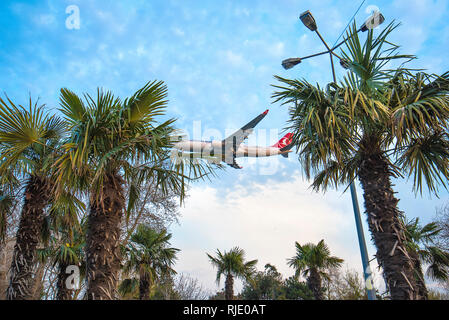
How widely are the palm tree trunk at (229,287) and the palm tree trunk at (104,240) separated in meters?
12.7

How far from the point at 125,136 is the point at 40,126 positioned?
2.46 m

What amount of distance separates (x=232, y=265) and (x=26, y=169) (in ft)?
41.0

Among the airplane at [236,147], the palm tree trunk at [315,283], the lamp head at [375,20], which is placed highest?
the airplane at [236,147]

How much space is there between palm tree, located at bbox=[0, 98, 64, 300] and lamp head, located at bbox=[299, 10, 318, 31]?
629 cm

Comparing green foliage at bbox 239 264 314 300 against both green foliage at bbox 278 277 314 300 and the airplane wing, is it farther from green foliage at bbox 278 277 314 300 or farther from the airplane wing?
the airplane wing

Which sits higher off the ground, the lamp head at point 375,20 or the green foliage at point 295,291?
the lamp head at point 375,20

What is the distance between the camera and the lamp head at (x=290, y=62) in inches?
321

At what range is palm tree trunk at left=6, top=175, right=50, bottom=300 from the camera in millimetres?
6719

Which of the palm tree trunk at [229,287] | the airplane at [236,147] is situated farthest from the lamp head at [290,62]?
the palm tree trunk at [229,287]

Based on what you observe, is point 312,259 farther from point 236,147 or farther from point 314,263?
point 236,147

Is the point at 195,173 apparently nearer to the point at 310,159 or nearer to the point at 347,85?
the point at 310,159

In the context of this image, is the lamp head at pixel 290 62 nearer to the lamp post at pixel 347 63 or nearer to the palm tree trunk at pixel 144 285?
the lamp post at pixel 347 63

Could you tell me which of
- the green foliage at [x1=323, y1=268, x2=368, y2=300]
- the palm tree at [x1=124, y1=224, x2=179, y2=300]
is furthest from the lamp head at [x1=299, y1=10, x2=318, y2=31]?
the green foliage at [x1=323, y1=268, x2=368, y2=300]

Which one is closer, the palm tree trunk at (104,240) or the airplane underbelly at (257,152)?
the palm tree trunk at (104,240)
